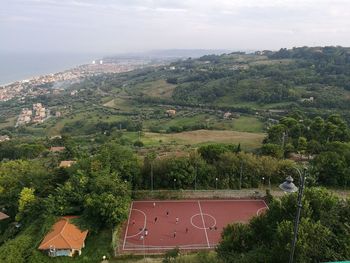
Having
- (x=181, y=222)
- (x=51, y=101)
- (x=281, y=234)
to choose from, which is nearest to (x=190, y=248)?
(x=181, y=222)

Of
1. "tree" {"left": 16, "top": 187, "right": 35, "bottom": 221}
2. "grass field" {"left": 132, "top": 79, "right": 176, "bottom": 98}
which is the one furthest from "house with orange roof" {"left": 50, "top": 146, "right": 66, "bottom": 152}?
"grass field" {"left": 132, "top": 79, "right": 176, "bottom": 98}

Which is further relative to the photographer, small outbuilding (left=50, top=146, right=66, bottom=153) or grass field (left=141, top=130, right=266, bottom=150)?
grass field (left=141, top=130, right=266, bottom=150)

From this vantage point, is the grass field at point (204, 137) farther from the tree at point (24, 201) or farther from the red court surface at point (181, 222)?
the tree at point (24, 201)

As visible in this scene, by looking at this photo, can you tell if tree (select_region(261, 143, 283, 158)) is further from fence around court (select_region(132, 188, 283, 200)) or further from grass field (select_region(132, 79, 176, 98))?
grass field (select_region(132, 79, 176, 98))

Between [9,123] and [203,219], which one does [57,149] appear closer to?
[203,219]

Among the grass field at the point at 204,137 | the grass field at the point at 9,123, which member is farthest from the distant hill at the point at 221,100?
the grass field at the point at 204,137

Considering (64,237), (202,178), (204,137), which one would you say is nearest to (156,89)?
(204,137)
